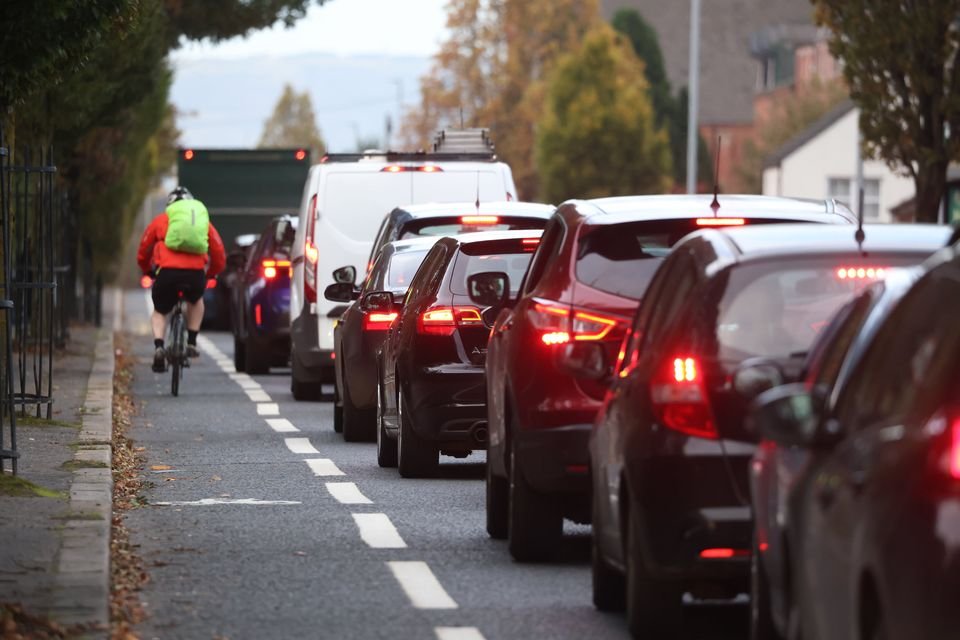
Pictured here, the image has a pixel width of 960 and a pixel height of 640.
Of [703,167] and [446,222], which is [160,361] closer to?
[446,222]

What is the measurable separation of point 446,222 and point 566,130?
8410 cm

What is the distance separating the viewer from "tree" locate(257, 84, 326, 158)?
7318 inches

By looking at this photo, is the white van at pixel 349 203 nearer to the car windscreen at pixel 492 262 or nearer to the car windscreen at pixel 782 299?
the car windscreen at pixel 492 262

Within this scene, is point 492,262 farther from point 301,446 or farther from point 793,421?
point 793,421

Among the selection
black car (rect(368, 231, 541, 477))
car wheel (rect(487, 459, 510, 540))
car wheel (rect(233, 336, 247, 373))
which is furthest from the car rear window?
car wheel (rect(233, 336, 247, 373))

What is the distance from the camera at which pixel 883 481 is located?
5.42 metres

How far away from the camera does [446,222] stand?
17.9 m

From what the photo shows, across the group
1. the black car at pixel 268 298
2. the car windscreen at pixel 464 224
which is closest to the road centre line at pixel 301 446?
the car windscreen at pixel 464 224

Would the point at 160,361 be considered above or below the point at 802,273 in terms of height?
below

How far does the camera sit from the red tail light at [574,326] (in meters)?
10.3

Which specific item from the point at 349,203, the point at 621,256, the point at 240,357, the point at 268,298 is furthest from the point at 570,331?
the point at 240,357

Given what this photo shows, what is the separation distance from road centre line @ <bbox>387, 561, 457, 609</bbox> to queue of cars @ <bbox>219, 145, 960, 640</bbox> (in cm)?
47

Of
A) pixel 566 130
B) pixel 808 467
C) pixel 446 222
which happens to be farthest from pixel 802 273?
pixel 566 130

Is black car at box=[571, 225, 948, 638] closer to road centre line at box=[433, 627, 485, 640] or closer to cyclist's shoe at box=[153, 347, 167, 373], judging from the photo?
road centre line at box=[433, 627, 485, 640]
